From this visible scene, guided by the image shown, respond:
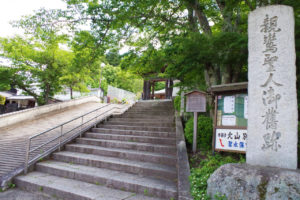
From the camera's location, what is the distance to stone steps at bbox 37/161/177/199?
4.39 m

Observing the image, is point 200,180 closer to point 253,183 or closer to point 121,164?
point 253,183

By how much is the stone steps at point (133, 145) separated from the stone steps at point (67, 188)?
2.11m

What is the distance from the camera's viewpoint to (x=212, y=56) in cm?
623

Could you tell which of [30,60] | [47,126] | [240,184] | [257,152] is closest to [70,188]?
[240,184]

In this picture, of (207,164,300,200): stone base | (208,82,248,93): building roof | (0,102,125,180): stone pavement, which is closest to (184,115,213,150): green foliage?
(208,82,248,93): building roof

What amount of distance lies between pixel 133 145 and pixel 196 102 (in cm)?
266

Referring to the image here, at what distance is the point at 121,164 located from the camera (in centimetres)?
565

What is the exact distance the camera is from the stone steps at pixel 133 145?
20.8 feet

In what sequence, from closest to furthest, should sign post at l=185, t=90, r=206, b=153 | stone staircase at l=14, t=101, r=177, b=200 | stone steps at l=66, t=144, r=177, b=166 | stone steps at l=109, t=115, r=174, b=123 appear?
stone staircase at l=14, t=101, r=177, b=200
stone steps at l=66, t=144, r=177, b=166
sign post at l=185, t=90, r=206, b=153
stone steps at l=109, t=115, r=174, b=123

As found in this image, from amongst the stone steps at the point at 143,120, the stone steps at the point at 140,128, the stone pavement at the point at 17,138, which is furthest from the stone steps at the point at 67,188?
the stone steps at the point at 143,120

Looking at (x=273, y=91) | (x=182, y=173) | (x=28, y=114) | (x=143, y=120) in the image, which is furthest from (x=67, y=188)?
(x=28, y=114)

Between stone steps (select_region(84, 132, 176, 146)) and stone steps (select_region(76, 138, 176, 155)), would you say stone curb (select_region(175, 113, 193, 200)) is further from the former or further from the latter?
stone steps (select_region(84, 132, 176, 146))

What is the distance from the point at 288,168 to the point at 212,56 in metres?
3.85

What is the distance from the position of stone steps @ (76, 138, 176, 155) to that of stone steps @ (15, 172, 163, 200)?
2.11 metres
